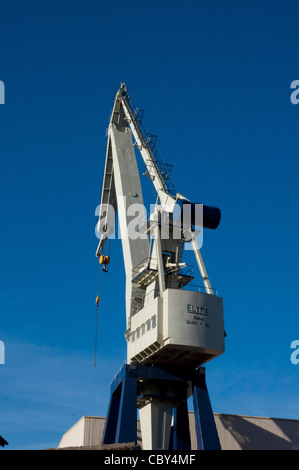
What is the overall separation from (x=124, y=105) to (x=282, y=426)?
91.4 feet

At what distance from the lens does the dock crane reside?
33.6 m

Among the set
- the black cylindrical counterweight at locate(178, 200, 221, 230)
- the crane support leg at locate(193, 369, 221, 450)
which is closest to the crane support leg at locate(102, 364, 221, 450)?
the crane support leg at locate(193, 369, 221, 450)

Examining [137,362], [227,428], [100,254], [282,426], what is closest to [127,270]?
[137,362]

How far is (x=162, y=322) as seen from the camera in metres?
33.6

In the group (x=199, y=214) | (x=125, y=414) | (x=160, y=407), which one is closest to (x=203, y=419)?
(x=160, y=407)

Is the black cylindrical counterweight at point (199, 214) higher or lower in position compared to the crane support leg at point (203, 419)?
higher

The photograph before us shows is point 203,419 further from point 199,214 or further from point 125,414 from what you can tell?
point 199,214

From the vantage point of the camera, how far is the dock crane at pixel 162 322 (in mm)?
33625

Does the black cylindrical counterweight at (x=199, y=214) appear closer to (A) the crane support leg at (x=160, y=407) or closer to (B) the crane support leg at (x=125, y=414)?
(A) the crane support leg at (x=160, y=407)

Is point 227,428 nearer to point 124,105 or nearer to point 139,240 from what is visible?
point 139,240

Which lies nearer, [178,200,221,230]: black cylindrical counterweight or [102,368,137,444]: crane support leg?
[102,368,137,444]: crane support leg

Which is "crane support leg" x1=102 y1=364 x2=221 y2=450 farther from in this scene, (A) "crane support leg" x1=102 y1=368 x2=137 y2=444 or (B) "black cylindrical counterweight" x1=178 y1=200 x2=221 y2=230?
(B) "black cylindrical counterweight" x1=178 y1=200 x2=221 y2=230

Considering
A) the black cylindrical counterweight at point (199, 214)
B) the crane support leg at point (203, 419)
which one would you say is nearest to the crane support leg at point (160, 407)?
the crane support leg at point (203, 419)

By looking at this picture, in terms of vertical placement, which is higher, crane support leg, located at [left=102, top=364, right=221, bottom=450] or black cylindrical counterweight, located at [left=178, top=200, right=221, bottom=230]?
black cylindrical counterweight, located at [left=178, top=200, right=221, bottom=230]
